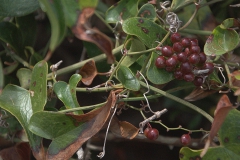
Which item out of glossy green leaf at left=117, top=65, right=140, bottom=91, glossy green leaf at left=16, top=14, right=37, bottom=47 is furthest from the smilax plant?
glossy green leaf at left=16, top=14, right=37, bottom=47

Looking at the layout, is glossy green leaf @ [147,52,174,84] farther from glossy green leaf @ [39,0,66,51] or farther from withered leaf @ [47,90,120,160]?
glossy green leaf @ [39,0,66,51]

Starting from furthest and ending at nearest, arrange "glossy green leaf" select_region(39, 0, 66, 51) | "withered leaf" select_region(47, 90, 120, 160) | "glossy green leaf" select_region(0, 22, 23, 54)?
"glossy green leaf" select_region(0, 22, 23, 54) → "withered leaf" select_region(47, 90, 120, 160) → "glossy green leaf" select_region(39, 0, 66, 51)

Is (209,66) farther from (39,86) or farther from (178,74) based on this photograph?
(39,86)

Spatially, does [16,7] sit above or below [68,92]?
above

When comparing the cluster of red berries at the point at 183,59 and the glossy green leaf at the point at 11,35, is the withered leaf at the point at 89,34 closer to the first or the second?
the cluster of red berries at the point at 183,59

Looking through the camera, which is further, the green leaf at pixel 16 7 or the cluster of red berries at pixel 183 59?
the green leaf at pixel 16 7

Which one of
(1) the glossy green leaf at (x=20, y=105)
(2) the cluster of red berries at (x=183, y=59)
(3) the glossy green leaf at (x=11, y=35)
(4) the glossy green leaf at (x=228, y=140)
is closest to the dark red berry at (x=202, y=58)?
(2) the cluster of red berries at (x=183, y=59)

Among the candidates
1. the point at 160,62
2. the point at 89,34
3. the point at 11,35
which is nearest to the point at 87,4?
the point at 89,34
